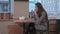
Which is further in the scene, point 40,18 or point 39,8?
point 39,8

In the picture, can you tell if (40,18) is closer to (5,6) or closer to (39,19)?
(39,19)

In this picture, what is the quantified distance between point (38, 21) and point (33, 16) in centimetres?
27

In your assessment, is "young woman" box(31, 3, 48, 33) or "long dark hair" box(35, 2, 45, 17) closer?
"young woman" box(31, 3, 48, 33)

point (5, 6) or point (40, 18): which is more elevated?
point (5, 6)

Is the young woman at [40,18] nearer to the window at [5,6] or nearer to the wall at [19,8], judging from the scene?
the wall at [19,8]

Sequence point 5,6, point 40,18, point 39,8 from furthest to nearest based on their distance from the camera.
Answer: point 5,6
point 39,8
point 40,18

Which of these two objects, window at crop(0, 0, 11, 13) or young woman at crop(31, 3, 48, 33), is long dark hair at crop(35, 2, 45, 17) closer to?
young woman at crop(31, 3, 48, 33)

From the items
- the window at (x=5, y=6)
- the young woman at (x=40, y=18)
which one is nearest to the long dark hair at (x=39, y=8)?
the young woman at (x=40, y=18)

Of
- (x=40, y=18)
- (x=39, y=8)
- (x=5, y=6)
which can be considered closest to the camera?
(x=40, y=18)

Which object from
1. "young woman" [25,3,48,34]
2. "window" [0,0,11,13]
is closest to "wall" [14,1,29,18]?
"young woman" [25,3,48,34]

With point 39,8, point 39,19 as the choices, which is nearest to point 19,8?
point 39,8

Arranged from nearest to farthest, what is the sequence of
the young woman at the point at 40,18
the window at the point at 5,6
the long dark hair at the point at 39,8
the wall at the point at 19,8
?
the young woman at the point at 40,18, the long dark hair at the point at 39,8, the wall at the point at 19,8, the window at the point at 5,6

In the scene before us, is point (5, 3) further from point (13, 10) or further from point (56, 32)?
point (56, 32)

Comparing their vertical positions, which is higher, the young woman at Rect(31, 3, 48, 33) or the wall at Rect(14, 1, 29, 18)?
the wall at Rect(14, 1, 29, 18)
